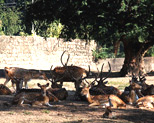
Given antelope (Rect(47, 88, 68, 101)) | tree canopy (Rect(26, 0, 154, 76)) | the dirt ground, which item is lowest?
the dirt ground

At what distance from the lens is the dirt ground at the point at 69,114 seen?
26.5 ft

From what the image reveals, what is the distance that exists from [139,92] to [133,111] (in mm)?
1831

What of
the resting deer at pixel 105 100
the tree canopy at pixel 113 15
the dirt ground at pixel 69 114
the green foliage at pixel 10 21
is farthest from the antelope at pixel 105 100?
the green foliage at pixel 10 21

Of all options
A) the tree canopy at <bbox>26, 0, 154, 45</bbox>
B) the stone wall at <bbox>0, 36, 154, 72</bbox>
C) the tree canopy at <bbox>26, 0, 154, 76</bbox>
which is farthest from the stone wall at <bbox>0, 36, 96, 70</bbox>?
the tree canopy at <bbox>26, 0, 154, 45</bbox>

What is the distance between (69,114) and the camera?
8891 mm

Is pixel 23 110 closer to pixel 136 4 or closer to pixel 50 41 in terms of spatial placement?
pixel 136 4

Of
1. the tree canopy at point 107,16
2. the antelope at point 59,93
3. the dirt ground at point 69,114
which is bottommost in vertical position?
the dirt ground at point 69,114

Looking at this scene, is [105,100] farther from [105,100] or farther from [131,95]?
[131,95]

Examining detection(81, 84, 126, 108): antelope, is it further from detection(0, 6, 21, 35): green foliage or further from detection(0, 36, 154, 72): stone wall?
detection(0, 6, 21, 35): green foliage

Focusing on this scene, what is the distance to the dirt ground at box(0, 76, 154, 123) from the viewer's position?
8086 millimetres

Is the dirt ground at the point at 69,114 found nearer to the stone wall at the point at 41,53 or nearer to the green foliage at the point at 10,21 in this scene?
the stone wall at the point at 41,53

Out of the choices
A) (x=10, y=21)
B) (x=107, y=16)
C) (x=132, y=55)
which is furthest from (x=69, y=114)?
(x=10, y=21)

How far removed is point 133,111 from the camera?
9445 mm

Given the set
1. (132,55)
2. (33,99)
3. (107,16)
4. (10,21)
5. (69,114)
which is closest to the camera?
Result: (69,114)
